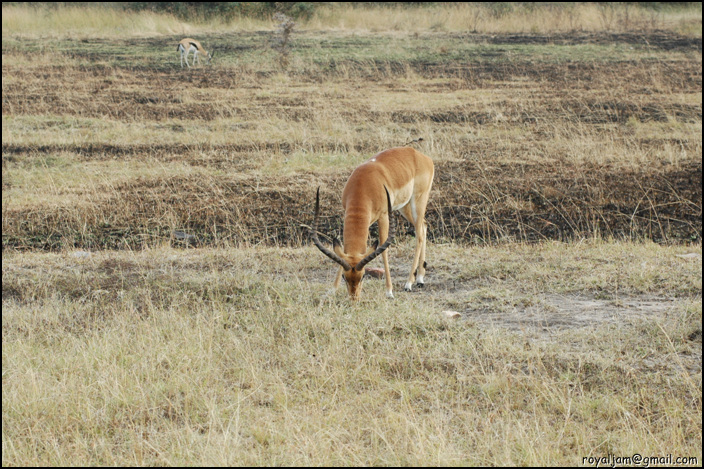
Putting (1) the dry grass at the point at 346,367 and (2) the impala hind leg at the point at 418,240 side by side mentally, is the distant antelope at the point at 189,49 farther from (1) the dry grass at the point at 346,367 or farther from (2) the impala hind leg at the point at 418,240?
(2) the impala hind leg at the point at 418,240

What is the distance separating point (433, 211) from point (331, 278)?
2.95 meters

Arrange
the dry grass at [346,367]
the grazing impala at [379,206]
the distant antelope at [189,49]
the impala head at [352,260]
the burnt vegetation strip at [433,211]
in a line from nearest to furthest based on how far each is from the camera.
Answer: the dry grass at [346,367] → the impala head at [352,260] → the grazing impala at [379,206] → the burnt vegetation strip at [433,211] → the distant antelope at [189,49]

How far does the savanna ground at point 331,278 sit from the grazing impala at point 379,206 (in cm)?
34

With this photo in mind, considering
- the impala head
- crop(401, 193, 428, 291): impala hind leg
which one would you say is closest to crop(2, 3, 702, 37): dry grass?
crop(401, 193, 428, 291): impala hind leg

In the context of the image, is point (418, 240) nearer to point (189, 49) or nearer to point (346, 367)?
point (346, 367)

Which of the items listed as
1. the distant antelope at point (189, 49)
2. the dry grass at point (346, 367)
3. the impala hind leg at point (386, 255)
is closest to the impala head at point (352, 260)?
the dry grass at point (346, 367)

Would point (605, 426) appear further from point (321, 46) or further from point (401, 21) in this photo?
point (401, 21)

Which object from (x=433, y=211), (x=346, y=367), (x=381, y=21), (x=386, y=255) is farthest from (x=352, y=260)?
(x=381, y=21)

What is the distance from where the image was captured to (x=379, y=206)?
687 cm

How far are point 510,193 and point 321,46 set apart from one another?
16.3m

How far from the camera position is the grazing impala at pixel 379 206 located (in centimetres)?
634

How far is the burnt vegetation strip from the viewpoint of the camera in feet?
30.0

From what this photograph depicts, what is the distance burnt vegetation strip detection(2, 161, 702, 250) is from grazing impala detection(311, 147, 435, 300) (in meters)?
1.49

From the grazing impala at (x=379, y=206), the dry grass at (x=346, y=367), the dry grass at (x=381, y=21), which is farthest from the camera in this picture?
the dry grass at (x=381, y=21)
